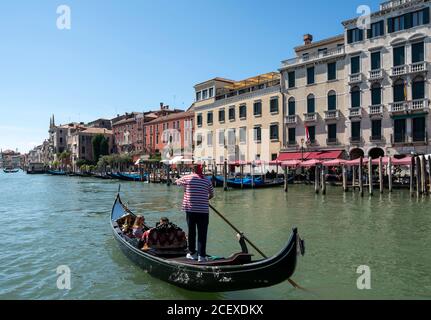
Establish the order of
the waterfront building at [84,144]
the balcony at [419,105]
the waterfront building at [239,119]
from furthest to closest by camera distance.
→ the waterfront building at [84,144] → the waterfront building at [239,119] → the balcony at [419,105]

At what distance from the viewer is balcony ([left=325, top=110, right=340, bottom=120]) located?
25703mm

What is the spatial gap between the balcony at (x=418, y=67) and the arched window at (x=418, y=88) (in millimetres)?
456

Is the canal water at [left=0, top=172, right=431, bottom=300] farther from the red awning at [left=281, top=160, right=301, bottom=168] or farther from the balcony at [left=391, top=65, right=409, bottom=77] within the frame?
the balcony at [left=391, top=65, right=409, bottom=77]

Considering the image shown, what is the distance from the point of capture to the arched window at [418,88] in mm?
21989

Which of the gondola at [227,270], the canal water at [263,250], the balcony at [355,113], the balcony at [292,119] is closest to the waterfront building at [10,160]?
the balcony at [292,119]

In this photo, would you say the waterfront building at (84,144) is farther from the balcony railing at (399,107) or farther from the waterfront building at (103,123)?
the balcony railing at (399,107)

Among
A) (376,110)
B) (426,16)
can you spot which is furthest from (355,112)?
(426,16)

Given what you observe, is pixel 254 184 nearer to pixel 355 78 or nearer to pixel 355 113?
pixel 355 113

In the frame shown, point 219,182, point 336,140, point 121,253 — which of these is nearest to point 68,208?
point 121,253

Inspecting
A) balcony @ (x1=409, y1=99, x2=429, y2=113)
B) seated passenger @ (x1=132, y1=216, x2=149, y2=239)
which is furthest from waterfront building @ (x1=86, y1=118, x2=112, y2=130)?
seated passenger @ (x1=132, y1=216, x2=149, y2=239)

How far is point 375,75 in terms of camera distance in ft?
78.4

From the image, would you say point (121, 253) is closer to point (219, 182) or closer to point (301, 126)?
point (219, 182)
